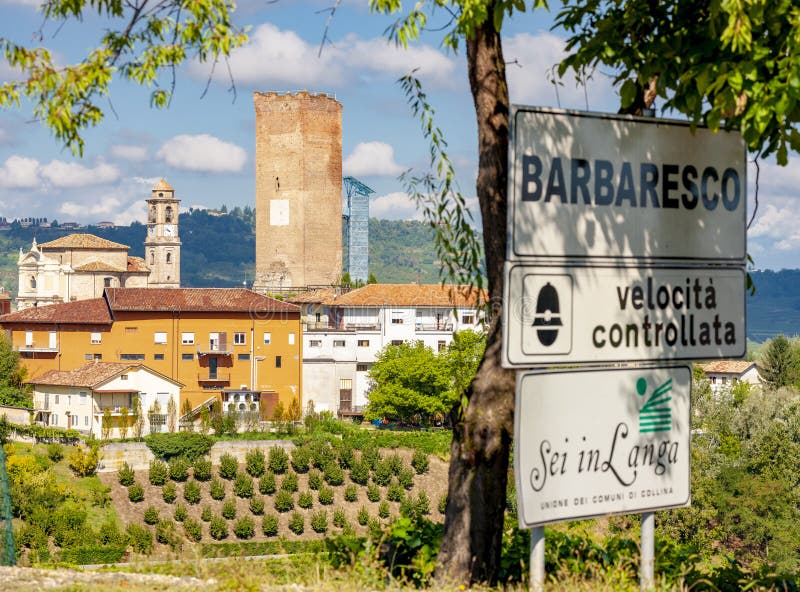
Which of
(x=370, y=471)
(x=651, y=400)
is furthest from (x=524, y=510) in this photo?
(x=370, y=471)

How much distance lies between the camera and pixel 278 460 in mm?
47438

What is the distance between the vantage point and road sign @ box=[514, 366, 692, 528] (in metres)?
4.61

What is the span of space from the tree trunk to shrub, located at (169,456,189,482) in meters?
40.6

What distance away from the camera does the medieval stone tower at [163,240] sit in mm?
122938

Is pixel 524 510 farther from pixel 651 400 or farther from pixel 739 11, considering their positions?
pixel 739 11

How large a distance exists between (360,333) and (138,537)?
28.7 meters

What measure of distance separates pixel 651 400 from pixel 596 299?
22.7 inches

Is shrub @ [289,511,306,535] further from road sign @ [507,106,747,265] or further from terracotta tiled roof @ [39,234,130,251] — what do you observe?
terracotta tiled roof @ [39,234,130,251]

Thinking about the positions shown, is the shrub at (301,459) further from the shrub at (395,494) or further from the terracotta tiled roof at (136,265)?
the terracotta tiled roof at (136,265)

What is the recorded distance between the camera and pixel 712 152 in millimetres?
5152

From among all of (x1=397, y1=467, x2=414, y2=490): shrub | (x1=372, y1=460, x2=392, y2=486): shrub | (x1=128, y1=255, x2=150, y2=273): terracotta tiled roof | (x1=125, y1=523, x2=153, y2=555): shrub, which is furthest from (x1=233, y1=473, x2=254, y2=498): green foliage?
(x1=128, y1=255, x2=150, y2=273): terracotta tiled roof

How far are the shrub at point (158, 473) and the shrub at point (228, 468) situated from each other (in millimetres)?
2408

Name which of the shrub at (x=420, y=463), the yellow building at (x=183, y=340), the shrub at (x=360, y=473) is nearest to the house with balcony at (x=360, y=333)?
the yellow building at (x=183, y=340)

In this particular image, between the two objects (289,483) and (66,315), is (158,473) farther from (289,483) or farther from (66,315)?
(66,315)
